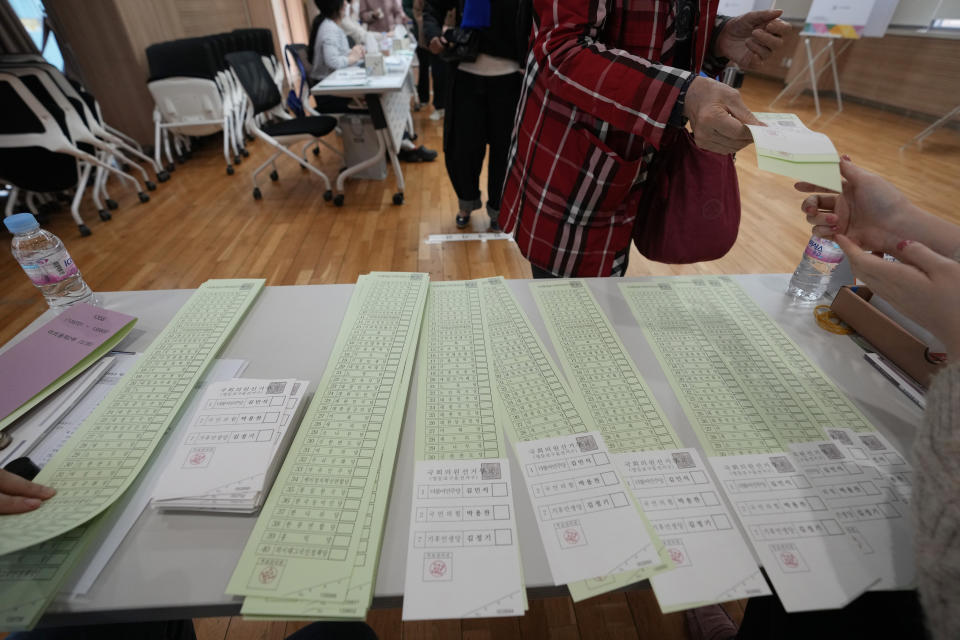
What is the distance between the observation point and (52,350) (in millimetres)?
767

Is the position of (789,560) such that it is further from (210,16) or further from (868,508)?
(210,16)

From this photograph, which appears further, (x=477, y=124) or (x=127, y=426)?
(x=477, y=124)

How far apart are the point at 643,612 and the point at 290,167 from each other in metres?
4.29

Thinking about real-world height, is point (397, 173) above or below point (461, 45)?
below

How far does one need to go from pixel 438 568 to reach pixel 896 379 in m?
0.81

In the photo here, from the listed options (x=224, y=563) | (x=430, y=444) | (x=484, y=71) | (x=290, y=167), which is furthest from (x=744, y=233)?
(x=290, y=167)

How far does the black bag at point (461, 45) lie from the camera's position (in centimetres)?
210

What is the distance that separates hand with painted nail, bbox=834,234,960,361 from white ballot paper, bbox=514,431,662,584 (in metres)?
0.40

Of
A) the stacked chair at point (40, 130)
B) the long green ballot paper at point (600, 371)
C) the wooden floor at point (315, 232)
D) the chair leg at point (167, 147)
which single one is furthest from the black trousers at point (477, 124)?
the chair leg at point (167, 147)

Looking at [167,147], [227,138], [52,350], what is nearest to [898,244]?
[52,350]

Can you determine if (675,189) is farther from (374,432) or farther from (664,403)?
(374,432)

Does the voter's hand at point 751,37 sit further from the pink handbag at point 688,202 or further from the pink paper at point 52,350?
the pink paper at point 52,350

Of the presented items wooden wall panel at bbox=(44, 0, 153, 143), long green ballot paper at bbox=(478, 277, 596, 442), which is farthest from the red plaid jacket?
wooden wall panel at bbox=(44, 0, 153, 143)

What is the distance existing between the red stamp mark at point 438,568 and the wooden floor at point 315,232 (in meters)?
2.07
